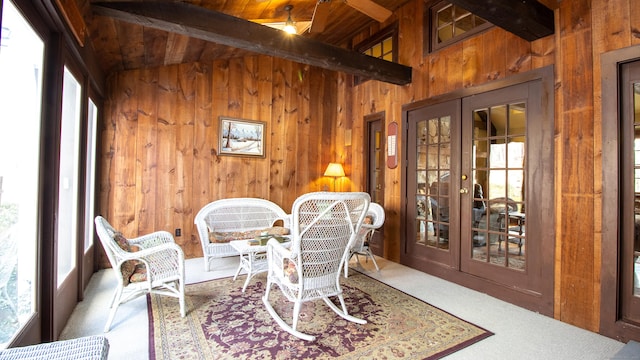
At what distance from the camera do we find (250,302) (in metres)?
2.79

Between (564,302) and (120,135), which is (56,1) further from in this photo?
(564,302)

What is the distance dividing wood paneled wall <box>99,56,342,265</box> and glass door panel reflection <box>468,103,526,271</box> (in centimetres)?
238

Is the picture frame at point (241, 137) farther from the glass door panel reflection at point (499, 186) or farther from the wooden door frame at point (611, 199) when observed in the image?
the wooden door frame at point (611, 199)

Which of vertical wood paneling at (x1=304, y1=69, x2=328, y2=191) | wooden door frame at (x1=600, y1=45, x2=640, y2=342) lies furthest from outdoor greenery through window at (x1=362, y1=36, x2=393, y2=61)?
wooden door frame at (x1=600, y1=45, x2=640, y2=342)

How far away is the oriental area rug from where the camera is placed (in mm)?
2014

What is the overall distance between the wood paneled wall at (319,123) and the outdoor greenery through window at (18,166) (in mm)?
2082

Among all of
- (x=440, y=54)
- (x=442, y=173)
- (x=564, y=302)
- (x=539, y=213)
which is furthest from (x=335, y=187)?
(x=564, y=302)

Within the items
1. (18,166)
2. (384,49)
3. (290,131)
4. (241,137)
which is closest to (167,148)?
(241,137)

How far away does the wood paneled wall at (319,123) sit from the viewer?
2.43 meters

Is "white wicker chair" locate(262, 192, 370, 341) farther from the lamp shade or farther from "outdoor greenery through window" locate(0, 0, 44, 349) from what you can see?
the lamp shade

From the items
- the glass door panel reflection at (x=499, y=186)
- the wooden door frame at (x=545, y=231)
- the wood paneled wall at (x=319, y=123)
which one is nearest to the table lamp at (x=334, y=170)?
the wood paneled wall at (x=319, y=123)

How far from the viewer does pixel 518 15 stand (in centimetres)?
240

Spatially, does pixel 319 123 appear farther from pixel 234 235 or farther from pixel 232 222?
pixel 234 235

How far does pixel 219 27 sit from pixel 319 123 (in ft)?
9.33
